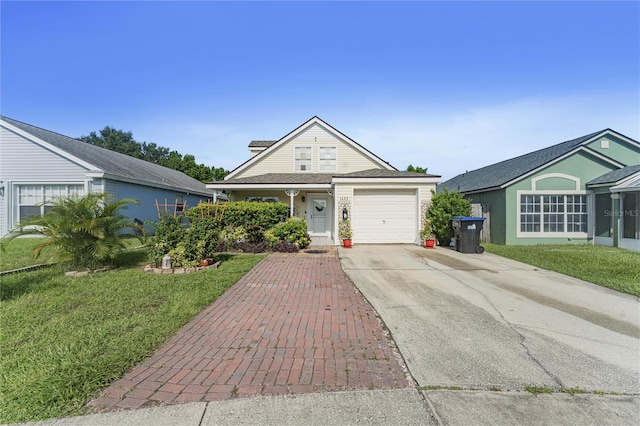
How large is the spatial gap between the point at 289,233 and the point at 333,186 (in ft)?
11.6

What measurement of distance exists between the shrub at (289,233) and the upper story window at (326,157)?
21.3ft

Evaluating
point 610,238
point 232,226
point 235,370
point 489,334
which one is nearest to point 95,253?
point 232,226

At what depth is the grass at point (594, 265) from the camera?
22.0ft

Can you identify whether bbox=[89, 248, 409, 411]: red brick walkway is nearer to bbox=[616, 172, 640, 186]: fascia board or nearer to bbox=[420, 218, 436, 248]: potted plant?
bbox=[420, 218, 436, 248]: potted plant

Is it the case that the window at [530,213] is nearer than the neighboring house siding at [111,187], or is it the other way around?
the window at [530,213]

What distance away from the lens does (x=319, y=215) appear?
55.0ft

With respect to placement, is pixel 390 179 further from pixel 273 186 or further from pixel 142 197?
pixel 142 197

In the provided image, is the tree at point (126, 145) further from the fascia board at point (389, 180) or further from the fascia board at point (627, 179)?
the fascia board at point (627, 179)

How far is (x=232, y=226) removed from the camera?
12070 mm

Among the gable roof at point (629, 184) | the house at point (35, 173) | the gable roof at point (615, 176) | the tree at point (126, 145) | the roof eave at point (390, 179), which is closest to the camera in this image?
the gable roof at point (629, 184)

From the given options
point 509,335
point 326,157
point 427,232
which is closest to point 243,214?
point 326,157

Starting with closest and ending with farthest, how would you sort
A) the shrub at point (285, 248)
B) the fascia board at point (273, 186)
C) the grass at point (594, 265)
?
the grass at point (594, 265) < the shrub at point (285, 248) < the fascia board at point (273, 186)

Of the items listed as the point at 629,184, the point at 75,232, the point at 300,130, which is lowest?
the point at 75,232

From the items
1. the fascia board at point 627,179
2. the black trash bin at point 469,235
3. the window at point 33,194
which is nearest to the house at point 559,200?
the fascia board at point 627,179
